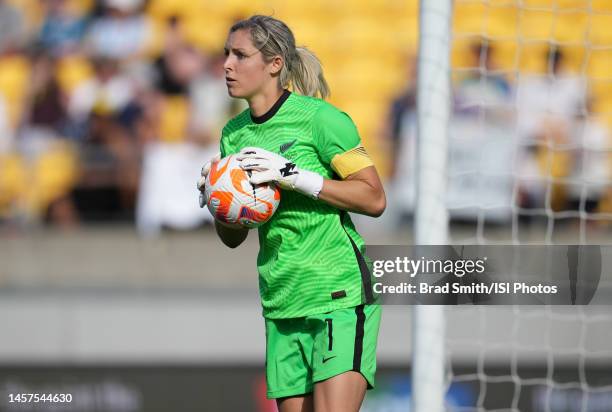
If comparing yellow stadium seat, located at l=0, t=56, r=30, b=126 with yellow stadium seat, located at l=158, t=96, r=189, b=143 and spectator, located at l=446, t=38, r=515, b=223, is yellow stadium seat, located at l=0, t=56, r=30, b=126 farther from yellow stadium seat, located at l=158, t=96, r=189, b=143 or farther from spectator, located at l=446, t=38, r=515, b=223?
spectator, located at l=446, t=38, r=515, b=223

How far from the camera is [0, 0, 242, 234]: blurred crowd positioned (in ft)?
24.2

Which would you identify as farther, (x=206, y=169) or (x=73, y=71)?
(x=73, y=71)

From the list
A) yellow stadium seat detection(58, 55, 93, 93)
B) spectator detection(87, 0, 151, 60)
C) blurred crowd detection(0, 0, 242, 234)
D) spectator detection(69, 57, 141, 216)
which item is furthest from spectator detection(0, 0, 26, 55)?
spectator detection(69, 57, 141, 216)

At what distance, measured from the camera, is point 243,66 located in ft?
11.8

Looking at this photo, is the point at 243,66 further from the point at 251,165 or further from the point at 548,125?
→ the point at 548,125

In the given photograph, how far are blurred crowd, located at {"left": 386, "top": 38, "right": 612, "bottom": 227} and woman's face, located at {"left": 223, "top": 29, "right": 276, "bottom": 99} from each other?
110 inches

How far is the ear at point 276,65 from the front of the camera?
364 centimetres

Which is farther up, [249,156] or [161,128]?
[161,128]

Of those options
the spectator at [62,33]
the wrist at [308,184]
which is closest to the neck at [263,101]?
the wrist at [308,184]

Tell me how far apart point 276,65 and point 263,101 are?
0.14 meters

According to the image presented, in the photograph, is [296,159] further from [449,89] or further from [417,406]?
[417,406]

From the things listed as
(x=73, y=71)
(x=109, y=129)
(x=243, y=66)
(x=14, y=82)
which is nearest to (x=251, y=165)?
(x=243, y=66)

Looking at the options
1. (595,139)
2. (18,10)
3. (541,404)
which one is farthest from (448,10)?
(18,10)

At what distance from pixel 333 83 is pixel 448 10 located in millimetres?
4692
